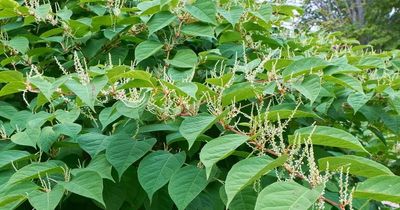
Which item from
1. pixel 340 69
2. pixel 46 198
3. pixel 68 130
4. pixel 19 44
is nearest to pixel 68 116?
pixel 68 130

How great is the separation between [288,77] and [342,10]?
1686cm

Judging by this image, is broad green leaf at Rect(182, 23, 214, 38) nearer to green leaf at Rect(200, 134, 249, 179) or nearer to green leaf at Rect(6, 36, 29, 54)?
green leaf at Rect(6, 36, 29, 54)

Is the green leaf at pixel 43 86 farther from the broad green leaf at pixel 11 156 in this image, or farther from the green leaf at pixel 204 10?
the green leaf at pixel 204 10

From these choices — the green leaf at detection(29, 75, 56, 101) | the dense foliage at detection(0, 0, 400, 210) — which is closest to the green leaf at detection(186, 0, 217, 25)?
the dense foliage at detection(0, 0, 400, 210)

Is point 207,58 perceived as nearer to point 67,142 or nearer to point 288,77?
point 288,77

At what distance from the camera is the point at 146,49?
1.69 m

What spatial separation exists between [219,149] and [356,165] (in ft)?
0.91

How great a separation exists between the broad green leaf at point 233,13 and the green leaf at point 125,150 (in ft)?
1.98

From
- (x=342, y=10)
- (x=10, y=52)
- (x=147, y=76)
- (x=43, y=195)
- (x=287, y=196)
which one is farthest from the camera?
(x=342, y=10)

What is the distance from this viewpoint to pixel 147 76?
49.4 inches

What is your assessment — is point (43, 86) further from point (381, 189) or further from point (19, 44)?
point (381, 189)

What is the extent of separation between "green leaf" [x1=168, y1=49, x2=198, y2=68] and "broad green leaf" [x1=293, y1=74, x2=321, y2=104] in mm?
395

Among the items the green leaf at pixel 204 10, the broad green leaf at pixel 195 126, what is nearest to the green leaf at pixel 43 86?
the broad green leaf at pixel 195 126

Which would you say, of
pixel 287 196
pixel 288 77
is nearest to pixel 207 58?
pixel 288 77
